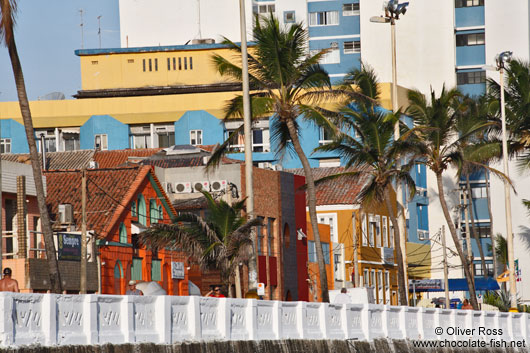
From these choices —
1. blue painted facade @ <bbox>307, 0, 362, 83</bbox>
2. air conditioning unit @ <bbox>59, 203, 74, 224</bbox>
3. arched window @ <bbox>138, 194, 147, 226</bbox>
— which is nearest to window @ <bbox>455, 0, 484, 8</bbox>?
blue painted facade @ <bbox>307, 0, 362, 83</bbox>

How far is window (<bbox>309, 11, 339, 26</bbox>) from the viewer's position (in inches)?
3880

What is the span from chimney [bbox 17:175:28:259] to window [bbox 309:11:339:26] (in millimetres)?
64306

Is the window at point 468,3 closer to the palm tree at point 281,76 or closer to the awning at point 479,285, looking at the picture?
the awning at point 479,285

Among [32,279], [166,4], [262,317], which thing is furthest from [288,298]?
[166,4]

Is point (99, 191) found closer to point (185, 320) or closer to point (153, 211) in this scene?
point (153, 211)

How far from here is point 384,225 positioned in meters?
66.1

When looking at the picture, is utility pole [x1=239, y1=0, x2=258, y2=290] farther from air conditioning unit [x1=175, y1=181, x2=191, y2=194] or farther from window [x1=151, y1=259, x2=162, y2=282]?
air conditioning unit [x1=175, y1=181, x2=191, y2=194]

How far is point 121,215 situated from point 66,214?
80.7 inches

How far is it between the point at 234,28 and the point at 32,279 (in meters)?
58.5

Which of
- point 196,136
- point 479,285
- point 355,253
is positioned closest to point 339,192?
point 355,253

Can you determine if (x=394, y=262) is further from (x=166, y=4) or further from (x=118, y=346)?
(x=118, y=346)

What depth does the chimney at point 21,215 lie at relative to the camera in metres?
36.8

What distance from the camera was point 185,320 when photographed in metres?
20.3

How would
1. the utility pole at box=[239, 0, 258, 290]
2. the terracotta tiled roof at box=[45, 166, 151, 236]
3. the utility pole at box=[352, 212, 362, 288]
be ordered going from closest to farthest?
the utility pole at box=[239, 0, 258, 290], the terracotta tiled roof at box=[45, 166, 151, 236], the utility pole at box=[352, 212, 362, 288]
